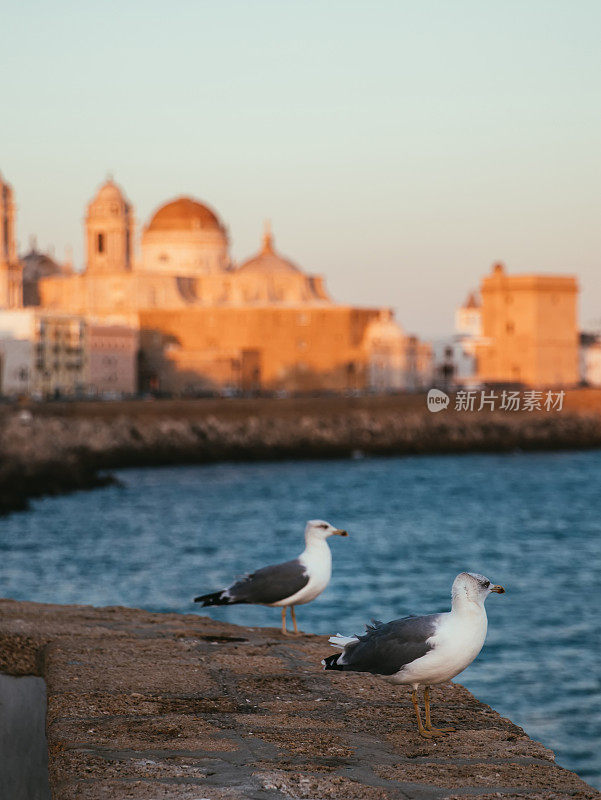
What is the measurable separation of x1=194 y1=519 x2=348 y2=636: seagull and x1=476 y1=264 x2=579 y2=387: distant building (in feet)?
232

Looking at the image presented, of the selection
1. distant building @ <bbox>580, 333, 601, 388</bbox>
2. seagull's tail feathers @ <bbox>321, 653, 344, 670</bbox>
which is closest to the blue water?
seagull's tail feathers @ <bbox>321, 653, 344, 670</bbox>

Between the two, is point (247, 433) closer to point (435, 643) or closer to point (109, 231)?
point (109, 231)

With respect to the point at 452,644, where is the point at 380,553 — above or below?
below

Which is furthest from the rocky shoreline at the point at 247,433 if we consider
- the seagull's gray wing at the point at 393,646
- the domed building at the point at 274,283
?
the seagull's gray wing at the point at 393,646

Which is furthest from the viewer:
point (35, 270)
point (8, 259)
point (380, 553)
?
point (35, 270)

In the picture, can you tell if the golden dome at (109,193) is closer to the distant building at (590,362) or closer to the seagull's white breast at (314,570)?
the distant building at (590,362)

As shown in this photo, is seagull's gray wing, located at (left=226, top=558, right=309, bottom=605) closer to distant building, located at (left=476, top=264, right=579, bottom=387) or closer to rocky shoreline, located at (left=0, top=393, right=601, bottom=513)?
rocky shoreline, located at (left=0, top=393, right=601, bottom=513)

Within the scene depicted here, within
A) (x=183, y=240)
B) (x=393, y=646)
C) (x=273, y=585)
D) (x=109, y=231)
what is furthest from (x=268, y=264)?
(x=393, y=646)

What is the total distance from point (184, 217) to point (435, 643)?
7338 centimetres

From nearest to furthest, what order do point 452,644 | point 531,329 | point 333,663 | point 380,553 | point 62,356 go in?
point 452,644 < point 333,663 < point 380,553 < point 62,356 < point 531,329

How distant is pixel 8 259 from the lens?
7088cm

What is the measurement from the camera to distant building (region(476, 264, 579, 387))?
77625mm

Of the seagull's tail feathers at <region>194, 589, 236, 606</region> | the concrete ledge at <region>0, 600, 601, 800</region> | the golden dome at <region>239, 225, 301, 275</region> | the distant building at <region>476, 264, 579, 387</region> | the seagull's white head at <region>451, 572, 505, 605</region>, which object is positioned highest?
the golden dome at <region>239, 225, 301, 275</region>

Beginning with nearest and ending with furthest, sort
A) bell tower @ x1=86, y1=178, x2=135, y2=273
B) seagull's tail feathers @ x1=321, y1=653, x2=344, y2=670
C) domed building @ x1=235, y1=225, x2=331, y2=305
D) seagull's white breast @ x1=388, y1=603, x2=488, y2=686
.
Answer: seagull's white breast @ x1=388, y1=603, x2=488, y2=686
seagull's tail feathers @ x1=321, y1=653, x2=344, y2=670
bell tower @ x1=86, y1=178, x2=135, y2=273
domed building @ x1=235, y1=225, x2=331, y2=305
